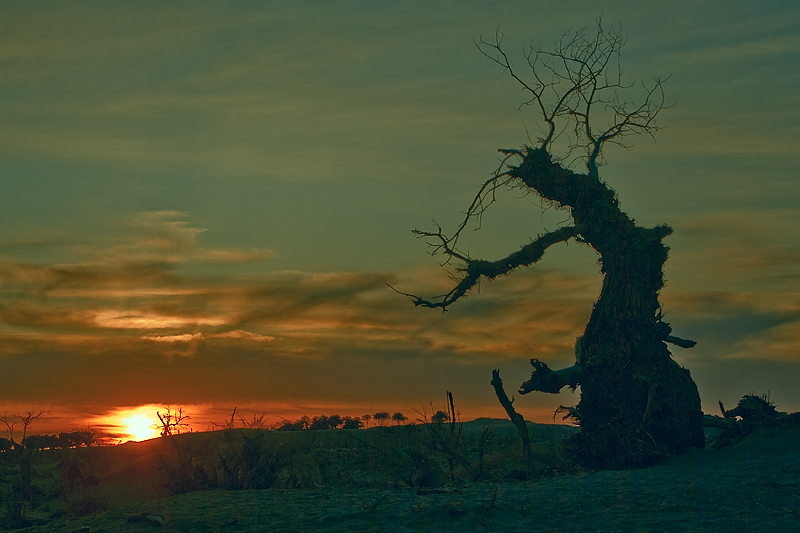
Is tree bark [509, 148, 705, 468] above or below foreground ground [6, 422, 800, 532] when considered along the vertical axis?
above

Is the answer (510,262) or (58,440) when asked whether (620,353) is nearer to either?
(510,262)

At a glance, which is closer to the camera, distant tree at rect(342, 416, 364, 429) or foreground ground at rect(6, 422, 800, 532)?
foreground ground at rect(6, 422, 800, 532)

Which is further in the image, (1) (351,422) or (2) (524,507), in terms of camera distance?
(1) (351,422)

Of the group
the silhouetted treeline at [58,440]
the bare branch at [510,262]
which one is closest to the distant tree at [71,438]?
the silhouetted treeline at [58,440]

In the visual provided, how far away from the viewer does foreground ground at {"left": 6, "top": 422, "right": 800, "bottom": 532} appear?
8320mm

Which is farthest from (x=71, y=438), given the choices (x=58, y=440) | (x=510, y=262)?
(x=510, y=262)

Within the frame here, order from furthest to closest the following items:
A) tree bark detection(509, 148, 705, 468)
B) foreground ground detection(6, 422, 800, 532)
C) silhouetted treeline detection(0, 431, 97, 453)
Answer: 1. silhouetted treeline detection(0, 431, 97, 453)
2. tree bark detection(509, 148, 705, 468)
3. foreground ground detection(6, 422, 800, 532)

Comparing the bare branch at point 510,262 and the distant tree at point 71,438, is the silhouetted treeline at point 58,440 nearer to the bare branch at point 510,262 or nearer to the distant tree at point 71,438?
the distant tree at point 71,438

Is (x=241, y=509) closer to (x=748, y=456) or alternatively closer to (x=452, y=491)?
(x=452, y=491)

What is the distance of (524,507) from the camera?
29.7ft

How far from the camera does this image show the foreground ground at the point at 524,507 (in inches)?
328

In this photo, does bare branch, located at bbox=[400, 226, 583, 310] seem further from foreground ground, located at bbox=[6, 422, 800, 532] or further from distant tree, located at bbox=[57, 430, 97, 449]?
distant tree, located at bbox=[57, 430, 97, 449]

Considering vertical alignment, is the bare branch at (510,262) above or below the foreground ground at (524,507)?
above

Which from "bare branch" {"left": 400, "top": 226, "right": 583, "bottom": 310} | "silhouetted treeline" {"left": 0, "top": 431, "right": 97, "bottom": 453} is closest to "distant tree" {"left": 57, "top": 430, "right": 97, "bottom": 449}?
"silhouetted treeline" {"left": 0, "top": 431, "right": 97, "bottom": 453}
